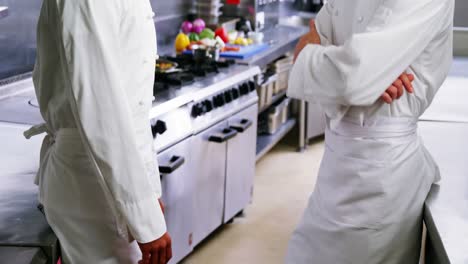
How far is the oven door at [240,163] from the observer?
150 inches

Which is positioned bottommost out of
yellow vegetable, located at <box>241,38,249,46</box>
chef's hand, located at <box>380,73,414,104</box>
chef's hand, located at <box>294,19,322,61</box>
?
yellow vegetable, located at <box>241,38,249,46</box>

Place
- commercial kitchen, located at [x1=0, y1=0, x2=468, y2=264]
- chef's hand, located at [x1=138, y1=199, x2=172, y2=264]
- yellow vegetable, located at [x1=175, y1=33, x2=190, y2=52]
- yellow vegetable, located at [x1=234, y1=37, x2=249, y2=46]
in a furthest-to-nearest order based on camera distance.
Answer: yellow vegetable, located at [x1=234, y1=37, x2=249, y2=46] < yellow vegetable, located at [x1=175, y1=33, x2=190, y2=52] < commercial kitchen, located at [x1=0, y1=0, x2=468, y2=264] < chef's hand, located at [x1=138, y1=199, x2=172, y2=264]

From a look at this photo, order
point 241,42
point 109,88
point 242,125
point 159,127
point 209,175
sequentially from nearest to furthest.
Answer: point 109,88 → point 159,127 → point 209,175 → point 242,125 → point 241,42

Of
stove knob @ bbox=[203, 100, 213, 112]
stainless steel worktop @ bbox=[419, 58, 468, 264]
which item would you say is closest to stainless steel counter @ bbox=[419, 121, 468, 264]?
stainless steel worktop @ bbox=[419, 58, 468, 264]

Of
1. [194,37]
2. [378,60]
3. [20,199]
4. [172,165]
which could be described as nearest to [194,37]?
[194,37]

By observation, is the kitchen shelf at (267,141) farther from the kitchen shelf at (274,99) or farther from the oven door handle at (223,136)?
the oven door handle at (223,136)

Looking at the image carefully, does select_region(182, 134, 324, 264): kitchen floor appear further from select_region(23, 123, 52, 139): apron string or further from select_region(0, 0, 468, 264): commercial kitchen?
select_region(23, 123, 52, 139): apron string

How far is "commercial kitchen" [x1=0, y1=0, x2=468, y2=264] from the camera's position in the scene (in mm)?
1935

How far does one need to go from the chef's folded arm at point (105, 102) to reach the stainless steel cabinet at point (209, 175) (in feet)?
5.84

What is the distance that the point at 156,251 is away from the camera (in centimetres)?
165

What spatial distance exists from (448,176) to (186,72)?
1.67 m

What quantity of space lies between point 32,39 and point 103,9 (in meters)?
1.74

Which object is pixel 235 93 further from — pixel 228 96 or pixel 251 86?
pixel 251 86

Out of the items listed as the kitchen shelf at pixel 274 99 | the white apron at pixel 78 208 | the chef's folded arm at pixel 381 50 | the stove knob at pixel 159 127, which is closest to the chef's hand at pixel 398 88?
the chef's folded arm at pixel 381 50
